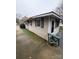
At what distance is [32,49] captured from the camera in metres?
1.63

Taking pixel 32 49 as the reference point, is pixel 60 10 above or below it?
above

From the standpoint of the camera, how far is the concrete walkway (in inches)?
62.7

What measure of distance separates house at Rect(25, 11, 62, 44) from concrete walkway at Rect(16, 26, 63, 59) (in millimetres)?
93

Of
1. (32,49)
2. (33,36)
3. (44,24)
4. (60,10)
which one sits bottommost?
(32,49)

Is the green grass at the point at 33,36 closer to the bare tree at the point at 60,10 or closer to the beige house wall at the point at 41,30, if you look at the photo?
the beige house wall at the point at 41,30

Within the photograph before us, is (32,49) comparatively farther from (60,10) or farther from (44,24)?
(60,10)

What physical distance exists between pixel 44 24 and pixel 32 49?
0.30 m

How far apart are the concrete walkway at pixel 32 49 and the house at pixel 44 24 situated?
9 centimetres

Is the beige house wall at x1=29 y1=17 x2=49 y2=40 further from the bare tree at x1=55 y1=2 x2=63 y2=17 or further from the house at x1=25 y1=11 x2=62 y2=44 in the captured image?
the bare tree at x1=55 y1=2 x2=63 y2=17

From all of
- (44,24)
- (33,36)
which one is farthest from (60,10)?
(33,36)
